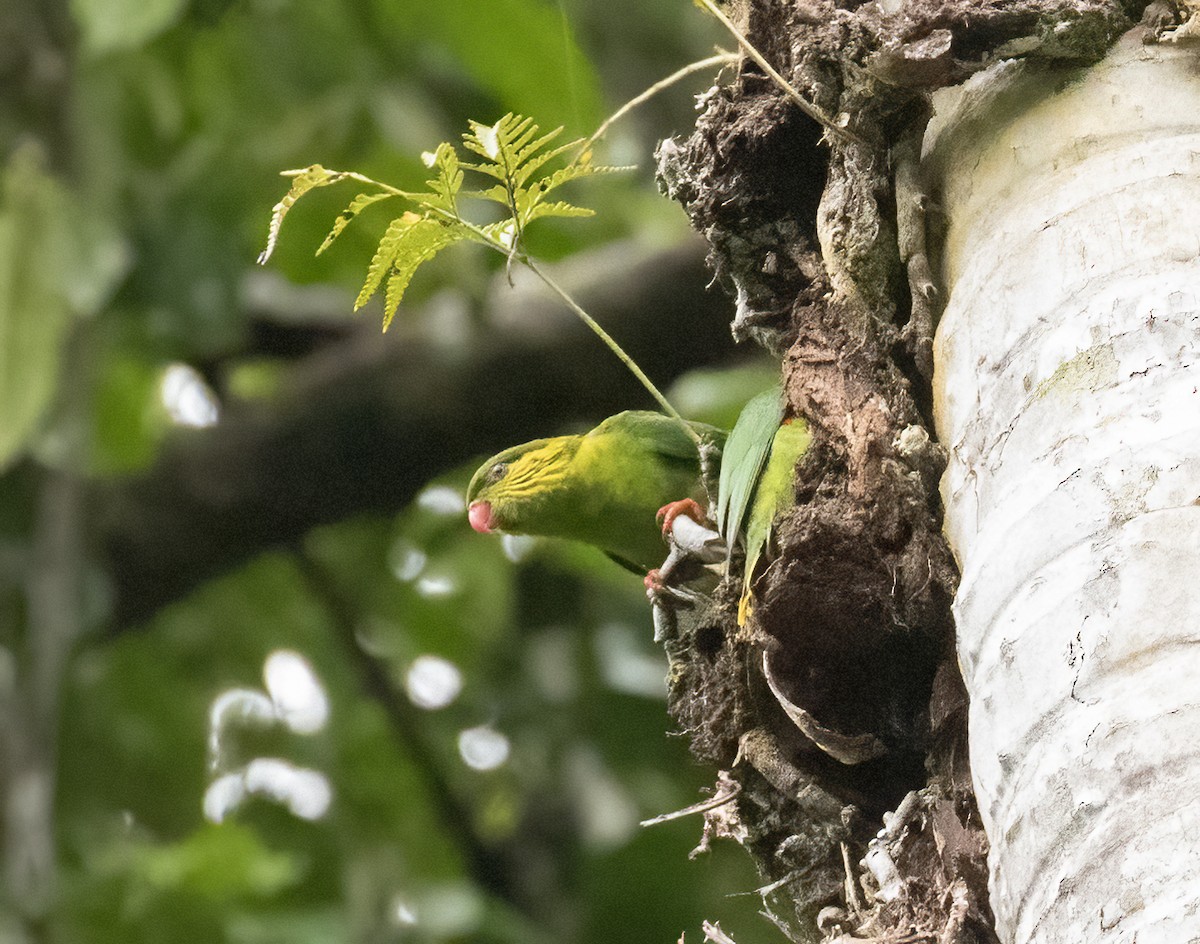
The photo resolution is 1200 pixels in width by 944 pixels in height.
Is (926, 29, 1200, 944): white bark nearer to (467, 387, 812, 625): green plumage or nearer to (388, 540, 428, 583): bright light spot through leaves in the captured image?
(467, 387, 812, 625): green plumage

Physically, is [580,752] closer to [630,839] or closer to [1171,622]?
[630,839]

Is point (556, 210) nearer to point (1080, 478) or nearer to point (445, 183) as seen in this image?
point (445, 183)

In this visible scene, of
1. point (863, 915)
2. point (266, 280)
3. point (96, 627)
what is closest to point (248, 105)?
point (266, 280)

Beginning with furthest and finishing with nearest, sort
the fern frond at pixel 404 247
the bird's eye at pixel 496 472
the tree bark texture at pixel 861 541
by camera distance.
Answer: the bird's eye at pixel 496 472 < the fern frond at pixel 404 247 < the tree bark texture at pixel 861 541

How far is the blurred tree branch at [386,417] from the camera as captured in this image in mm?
5141

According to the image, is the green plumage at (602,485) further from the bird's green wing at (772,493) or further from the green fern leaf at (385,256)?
the green fern leaf at (385,256)

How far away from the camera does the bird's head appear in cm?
370

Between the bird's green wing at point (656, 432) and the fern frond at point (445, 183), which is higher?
the fern frond at point (445, 183)

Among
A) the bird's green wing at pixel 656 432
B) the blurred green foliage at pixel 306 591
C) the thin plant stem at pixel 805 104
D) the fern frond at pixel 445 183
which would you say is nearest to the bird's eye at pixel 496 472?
the bird's green wing at pixel 656 432

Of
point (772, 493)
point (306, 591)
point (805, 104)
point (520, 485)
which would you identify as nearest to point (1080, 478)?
point (772, 493)

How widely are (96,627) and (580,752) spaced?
6.29 feet

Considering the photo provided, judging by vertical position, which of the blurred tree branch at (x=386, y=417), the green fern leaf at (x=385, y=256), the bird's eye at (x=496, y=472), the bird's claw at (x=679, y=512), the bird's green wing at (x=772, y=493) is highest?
the green fern leaf at (x=385, y=256)

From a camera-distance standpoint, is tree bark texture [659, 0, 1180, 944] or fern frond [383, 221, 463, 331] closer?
tree bark texture [659, 0, 1180, 944]

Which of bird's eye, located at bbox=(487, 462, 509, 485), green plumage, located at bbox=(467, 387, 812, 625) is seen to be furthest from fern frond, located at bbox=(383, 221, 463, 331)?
bird's eye, located at bbox=(487, 462, 509, 485)
